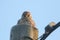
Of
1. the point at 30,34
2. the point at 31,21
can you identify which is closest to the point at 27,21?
the point at 31,21

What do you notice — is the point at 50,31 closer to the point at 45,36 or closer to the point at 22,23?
the point at 45,36

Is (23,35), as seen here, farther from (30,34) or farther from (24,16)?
(24,16)

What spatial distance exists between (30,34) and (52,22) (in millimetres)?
722

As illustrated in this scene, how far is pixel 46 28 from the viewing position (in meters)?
7.40

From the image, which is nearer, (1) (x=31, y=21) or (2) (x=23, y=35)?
(2) (x=23, y=35)

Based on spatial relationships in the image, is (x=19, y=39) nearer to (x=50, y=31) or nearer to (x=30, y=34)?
(x=30, y=34)

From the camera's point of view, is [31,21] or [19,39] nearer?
[19,39]

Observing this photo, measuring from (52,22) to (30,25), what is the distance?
641mm

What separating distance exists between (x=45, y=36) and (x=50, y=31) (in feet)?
0.69

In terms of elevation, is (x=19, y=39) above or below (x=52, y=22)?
below

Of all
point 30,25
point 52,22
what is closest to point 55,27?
point 52,22

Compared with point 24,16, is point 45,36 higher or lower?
lower

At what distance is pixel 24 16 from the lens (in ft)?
26.1

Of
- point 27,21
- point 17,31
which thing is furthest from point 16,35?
point 27,21
